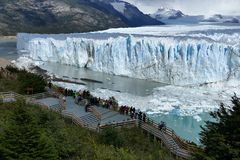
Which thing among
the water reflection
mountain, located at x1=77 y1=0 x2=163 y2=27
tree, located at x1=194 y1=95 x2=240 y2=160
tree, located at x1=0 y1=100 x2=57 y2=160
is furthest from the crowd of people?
mountain, located at x1=77 y1=0 x2=163 y2=27

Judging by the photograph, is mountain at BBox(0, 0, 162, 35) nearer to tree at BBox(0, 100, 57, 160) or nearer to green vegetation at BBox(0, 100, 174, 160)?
green vegetation at BBox(0, 100, 174, 160)

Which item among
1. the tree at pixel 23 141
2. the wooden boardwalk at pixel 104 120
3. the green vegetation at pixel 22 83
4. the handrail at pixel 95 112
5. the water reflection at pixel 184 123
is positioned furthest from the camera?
the green vegetation at pixel 22 83

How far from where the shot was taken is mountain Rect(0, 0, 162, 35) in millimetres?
119812

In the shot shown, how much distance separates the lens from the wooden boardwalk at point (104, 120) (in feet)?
45.5

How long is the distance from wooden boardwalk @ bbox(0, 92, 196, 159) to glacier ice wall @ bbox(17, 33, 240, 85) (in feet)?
53.1

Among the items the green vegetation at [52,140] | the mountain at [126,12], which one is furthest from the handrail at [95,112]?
the mountain at [126,12]

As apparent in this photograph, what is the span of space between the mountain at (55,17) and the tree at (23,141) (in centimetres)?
10641

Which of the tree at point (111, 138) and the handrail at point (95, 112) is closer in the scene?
the tree at point (111, 138)

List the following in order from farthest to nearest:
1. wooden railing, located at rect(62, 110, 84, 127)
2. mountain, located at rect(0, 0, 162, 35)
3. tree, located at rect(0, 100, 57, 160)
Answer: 1. mountain, located at rect(0, 0, 162, 35)
2. wooden railing, located at rect(62, 110, 84, 127)
3. tree, located at rect(0, 100, 57, 160)

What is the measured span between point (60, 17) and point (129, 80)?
100851 millimetres

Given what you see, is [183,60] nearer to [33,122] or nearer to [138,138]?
[138,138]

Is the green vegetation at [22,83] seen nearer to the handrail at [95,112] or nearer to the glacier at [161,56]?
the handrail at [95,112]

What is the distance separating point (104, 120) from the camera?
651 inches

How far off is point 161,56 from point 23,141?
28484 millimetres
